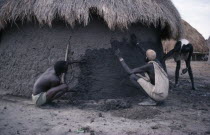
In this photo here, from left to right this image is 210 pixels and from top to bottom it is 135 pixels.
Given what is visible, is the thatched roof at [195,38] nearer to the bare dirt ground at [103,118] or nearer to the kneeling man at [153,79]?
the bare dirt ground at [103,118]

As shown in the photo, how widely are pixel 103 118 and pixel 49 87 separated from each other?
4.27ft

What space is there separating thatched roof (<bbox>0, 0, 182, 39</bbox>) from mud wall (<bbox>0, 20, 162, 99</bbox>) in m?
0.28

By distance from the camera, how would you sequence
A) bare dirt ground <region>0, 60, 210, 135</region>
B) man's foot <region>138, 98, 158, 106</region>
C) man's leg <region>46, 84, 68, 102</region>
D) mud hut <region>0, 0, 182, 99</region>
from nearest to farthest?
bare dirt ground <region>0, 60, 210, 135</region>
man's leg <region>46, 84, 68, 102</region>
man's foot <region>138, 98, 158, 106</region>
mud hut <region>0, 0, 182, 99</region>

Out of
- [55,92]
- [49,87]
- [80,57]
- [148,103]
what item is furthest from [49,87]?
[148,103]

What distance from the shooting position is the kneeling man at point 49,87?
18.6ft

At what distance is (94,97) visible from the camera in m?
6.32

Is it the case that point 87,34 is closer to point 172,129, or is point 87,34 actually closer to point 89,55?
point 89,55

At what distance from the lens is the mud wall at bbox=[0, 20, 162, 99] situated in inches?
250

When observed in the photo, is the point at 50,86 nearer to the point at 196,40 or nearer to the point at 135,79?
the point at 135,79

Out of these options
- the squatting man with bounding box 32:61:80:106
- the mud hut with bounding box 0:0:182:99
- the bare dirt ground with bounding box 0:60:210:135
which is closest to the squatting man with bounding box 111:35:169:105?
the bare dirt ground with bounding box 0:60:210:135

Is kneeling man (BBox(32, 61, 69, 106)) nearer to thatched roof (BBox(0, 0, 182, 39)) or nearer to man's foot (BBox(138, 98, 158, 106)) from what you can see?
thatched roof (BBox(0, 0, 182, 39))

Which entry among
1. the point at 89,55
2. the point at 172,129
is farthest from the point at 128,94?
the point at 172,129

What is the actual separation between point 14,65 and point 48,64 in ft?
2.92

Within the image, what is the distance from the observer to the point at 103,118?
5109 millimetres
